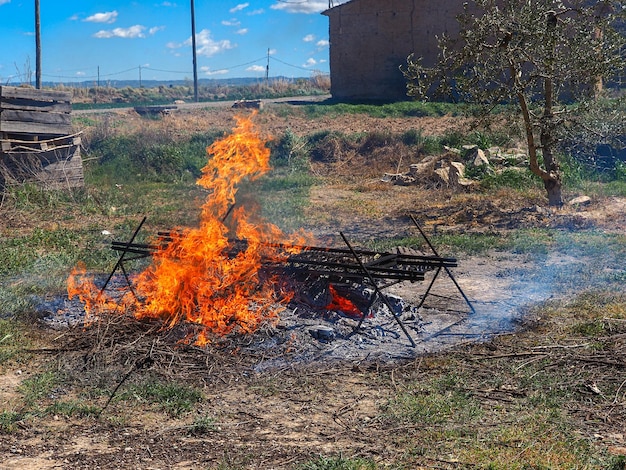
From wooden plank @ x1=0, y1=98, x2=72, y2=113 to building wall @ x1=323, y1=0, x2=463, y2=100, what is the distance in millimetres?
20669

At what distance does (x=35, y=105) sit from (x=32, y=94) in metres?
0.27

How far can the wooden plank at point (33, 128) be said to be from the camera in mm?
15672

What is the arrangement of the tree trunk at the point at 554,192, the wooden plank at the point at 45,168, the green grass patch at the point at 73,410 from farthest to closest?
the wooden plank at the point at 45,168, the tree trunk at the point at 554,192, the green grass patch at the point at 73,410

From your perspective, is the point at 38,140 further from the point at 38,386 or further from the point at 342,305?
the point at 38,386

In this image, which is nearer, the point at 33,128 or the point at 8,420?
the point at 8,420

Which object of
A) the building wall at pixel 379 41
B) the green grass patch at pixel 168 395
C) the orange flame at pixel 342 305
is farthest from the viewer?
the building wall at pixel 379 41

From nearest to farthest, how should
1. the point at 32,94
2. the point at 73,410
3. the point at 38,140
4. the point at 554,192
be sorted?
the point at 73,410, the point at 554,192, the point at 32,94, the point at 38,140

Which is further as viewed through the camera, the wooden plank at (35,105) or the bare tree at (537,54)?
the wooden plank at (35,105)

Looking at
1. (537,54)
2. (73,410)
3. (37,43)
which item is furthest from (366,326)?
(37,43)

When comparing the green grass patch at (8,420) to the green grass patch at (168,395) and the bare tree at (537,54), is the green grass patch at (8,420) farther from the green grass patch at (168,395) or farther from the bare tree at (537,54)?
the bare tree at (537,54)

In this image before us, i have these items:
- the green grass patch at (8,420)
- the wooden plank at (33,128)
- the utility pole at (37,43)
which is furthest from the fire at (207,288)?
the utility pole at (37,43)

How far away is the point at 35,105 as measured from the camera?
16.5 meters

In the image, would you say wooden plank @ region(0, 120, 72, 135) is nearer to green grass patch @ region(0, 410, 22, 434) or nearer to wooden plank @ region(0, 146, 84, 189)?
wooden plank @ region(0, 146, 84, 189)

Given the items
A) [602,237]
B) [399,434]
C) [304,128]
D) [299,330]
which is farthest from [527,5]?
[304,128]
